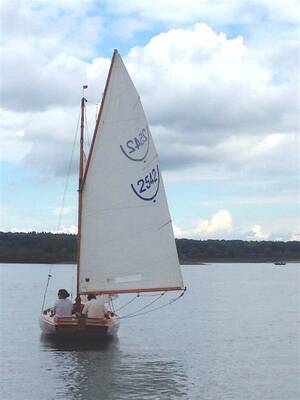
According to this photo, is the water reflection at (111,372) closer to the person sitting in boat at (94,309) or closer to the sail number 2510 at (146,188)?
the person sitting in boat at (94,309)

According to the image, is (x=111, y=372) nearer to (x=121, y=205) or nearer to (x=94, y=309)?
(x=94, y=309)

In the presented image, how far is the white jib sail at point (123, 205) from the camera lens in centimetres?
3881

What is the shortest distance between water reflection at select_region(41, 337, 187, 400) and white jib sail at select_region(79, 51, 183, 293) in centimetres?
344

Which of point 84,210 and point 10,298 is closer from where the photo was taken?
point 84,210

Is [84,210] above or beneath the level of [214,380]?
above

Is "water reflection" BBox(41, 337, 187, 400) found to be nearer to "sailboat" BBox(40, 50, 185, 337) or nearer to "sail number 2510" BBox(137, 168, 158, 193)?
"sailboat" BBox(40, 50, 185, 337)

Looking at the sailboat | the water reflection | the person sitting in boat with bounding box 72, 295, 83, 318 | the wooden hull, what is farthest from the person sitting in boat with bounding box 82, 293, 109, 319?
the water reflection

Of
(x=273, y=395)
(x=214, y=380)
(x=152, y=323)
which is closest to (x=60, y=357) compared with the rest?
(x=214, y=380)

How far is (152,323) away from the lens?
Result: 57.5 m

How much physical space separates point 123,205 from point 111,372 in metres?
9.86

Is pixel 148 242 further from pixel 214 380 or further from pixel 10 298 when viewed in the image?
pixel 10 298

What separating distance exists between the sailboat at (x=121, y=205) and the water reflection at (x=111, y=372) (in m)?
1.72

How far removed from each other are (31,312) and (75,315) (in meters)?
31.5

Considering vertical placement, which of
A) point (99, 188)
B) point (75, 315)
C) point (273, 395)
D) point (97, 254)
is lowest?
point (273, 395)
